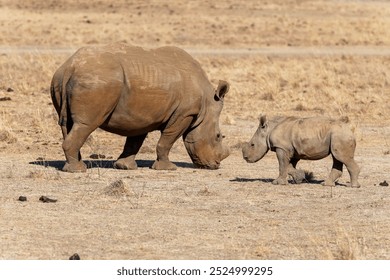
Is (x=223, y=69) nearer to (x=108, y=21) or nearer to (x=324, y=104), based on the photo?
(x=324, y=104)

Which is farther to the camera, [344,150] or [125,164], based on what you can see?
[125,164]

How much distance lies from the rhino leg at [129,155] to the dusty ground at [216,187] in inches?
8.6

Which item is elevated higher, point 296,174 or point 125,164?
point 296,174

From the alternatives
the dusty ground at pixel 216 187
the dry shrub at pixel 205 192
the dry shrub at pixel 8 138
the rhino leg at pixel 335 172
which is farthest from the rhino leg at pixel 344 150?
the dry shrub at pixel 8 138

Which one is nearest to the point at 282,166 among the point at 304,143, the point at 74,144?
the point at 304,143

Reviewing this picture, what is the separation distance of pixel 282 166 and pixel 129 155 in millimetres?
3017

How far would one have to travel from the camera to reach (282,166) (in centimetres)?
1612

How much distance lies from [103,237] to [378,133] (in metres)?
11.9

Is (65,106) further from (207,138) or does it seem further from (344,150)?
(344,150)

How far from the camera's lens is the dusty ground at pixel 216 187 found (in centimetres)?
1217

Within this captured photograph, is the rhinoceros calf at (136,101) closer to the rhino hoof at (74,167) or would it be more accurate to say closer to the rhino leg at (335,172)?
the rhino hoof at (74,167)

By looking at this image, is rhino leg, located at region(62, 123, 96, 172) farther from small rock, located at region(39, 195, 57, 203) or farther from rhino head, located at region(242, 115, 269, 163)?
small rock, located at region(39, 195, 57, 203)

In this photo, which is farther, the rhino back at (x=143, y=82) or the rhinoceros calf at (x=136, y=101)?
the rhino back at (x=143, y=82)

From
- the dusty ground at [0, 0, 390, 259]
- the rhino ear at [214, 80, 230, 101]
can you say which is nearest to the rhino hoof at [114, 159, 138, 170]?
the dusty ground at [0, 0, 390, 259]
